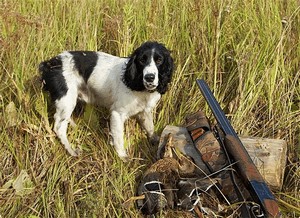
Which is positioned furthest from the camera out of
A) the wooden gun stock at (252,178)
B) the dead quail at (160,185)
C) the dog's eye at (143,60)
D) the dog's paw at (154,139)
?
the dog's paw at (154,139)

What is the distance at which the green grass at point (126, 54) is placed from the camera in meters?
3.34

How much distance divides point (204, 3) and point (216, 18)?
28 cm

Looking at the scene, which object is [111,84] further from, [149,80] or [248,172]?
[248,172]

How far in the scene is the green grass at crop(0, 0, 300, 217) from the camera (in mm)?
3344

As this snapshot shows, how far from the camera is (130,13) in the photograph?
15.0 ft

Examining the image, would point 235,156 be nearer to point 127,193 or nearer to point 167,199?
point 167,199

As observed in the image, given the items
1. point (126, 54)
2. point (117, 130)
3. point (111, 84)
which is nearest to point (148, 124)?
point (117, 130)

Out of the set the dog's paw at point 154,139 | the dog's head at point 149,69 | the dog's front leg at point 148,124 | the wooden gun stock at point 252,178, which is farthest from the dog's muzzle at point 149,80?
the wooden gun stock at point 252,178

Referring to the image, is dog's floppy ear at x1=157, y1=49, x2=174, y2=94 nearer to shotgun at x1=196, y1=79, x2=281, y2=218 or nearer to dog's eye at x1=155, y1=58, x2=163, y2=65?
dog's eye at x1=155, y1=58, x2=163, y2=65

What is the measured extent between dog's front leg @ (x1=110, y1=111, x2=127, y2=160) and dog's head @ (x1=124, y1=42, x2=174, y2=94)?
0.95 ft

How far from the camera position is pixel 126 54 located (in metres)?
4.59

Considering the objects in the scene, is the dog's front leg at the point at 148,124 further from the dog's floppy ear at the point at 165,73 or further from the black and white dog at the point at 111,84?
the dog's floppy ear at the point at 165,73

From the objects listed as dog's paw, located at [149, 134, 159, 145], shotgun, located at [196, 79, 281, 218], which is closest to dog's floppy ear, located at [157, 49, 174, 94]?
dog's paw, located at [149, 134, 159, 145]

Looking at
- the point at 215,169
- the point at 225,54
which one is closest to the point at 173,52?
the point at 225,54
